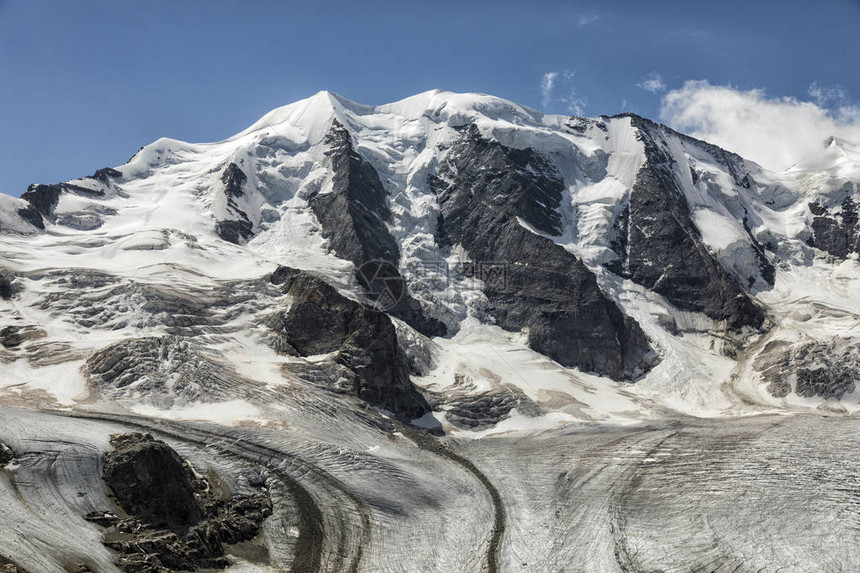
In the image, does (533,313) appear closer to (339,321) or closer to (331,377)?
(339,321)

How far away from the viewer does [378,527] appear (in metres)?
63.1

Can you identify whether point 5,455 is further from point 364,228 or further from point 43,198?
point 43,198

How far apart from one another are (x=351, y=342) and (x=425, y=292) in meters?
50.2

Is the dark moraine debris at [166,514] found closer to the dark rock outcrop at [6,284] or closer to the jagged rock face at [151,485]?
the jagged rock face at [151,485]

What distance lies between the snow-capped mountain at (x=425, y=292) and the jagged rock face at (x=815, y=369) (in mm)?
417

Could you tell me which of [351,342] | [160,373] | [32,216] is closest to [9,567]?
[160,373]

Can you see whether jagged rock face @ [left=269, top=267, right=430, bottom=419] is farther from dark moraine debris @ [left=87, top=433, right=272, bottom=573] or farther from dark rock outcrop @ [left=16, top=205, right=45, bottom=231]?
dark rock outcrop @ [left=16, top=205, right=45, bottom=231]

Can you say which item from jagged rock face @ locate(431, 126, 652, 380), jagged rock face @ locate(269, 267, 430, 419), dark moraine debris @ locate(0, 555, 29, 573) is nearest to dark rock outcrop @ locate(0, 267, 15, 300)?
jagged rock face @ locate(269, 267, 430, 419)

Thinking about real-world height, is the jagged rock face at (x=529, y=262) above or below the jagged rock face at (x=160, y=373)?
above

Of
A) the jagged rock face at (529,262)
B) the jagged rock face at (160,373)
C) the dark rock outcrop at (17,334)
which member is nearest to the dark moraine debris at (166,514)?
the jagged rock face at (160,373)

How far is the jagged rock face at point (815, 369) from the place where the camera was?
392 ft

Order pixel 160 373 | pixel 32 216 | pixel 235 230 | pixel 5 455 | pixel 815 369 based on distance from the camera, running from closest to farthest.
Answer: pixel 5 455 < pixel 160 373 < pixel 815 369 < pixel 32 216 < pixel 235 230

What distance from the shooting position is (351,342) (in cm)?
10988

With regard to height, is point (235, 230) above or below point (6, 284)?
above
